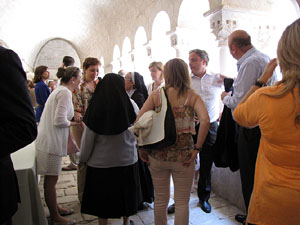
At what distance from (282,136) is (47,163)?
2.01 meters

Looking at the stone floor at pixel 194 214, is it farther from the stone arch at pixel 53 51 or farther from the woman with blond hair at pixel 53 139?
the stone arch at pixel 53 51

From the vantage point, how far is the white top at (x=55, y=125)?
2.29 meters

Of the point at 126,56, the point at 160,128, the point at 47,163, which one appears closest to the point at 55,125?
the point at 47,163

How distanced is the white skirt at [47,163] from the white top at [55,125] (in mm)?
42

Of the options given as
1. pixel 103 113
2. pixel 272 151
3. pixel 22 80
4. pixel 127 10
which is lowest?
pixel 272 151

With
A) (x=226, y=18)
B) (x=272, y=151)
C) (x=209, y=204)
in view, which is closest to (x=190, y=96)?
(x=272, y=151)

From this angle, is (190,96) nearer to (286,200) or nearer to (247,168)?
(247,168)

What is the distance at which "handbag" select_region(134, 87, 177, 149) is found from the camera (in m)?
1.80

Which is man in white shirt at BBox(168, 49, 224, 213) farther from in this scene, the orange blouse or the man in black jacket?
the man in black jacket

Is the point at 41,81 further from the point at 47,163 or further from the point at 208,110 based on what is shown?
the point at 208,110

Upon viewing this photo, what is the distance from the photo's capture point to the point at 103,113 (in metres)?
1.93

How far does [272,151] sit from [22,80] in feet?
3.90

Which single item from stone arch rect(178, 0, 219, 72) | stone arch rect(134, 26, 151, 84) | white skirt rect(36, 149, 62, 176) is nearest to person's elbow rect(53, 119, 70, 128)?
white skirt rect(36, 149, 62, 176)

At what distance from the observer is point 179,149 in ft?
6.09
